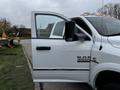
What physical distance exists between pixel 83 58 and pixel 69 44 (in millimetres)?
363

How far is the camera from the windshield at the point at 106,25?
5.68 m

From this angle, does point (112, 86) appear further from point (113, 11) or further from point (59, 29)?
point (113, 11)

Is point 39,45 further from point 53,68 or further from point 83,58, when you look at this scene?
point 83,58

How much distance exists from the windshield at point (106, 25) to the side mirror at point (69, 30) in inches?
20.9

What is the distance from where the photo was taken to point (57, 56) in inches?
227

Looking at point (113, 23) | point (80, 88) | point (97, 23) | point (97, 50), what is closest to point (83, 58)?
point (97, 50)

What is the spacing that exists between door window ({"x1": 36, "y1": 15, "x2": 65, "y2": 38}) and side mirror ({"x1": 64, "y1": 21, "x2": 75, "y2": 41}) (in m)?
0.49

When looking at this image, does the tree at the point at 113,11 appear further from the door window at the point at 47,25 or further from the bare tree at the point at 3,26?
the bare tree at the point at 3,26

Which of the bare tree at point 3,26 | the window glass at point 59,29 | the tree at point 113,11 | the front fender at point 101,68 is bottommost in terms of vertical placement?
the bare tree at point 3,26

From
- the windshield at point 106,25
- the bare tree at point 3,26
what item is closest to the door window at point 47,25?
the windshield at point 106,25

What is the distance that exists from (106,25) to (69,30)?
1056mm

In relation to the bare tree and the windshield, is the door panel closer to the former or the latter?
the windshield

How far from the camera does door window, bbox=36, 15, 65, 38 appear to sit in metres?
5.97

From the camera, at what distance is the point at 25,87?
824 centimetres
